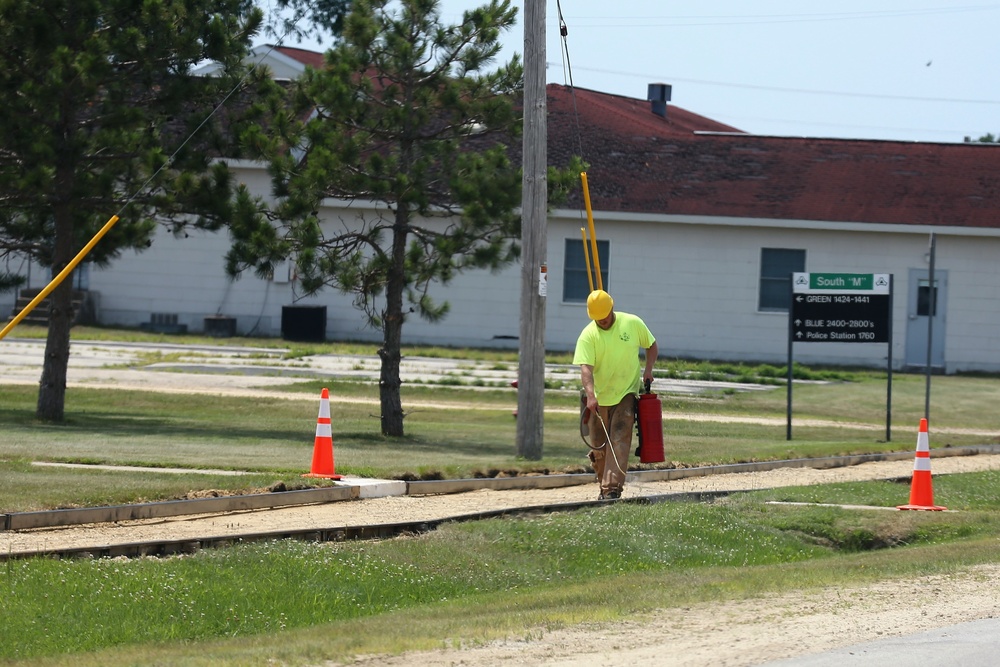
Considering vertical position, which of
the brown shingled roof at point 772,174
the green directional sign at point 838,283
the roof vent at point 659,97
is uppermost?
the roof vent at point 659,97

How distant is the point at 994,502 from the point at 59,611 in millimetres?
9679

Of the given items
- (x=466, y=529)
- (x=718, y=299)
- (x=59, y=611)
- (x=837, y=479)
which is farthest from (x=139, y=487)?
(x=718, y=299)

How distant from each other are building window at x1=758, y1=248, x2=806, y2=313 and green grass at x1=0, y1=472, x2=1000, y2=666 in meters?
22.1

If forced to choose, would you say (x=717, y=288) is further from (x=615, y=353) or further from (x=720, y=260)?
(x=615, y=353)

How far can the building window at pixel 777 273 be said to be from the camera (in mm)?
34688

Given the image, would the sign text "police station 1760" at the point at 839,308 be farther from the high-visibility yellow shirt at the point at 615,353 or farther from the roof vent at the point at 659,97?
the roof vent at the point at 659,97

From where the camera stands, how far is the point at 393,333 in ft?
65.0

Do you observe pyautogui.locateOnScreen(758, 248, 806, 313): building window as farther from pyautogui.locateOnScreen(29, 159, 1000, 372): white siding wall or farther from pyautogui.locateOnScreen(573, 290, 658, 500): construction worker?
pyautogui.locateOnScreen(573, 290, 658, 500): construction worker

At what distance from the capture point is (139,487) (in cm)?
1170

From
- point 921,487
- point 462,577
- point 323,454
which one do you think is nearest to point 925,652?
point 462,577

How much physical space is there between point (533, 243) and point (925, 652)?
1048 centimetres

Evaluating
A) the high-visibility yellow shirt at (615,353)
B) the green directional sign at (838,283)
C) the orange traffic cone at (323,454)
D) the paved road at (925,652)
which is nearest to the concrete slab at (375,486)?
the orange traffic cone at (323,454)

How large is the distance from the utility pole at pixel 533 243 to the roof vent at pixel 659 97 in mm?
29452

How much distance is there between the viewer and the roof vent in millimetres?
45969
